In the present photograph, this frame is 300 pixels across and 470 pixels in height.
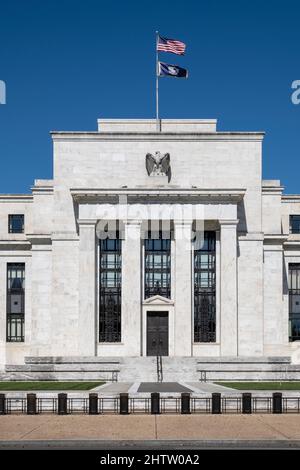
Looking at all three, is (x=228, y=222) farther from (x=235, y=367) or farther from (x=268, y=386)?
(x=268, y=386)

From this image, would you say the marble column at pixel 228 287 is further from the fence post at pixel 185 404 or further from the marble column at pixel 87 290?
the fence post at pixel 185 404

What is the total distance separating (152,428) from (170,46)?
137ft

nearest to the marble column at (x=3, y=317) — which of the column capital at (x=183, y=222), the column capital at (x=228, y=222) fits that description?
the column capital at (x=183, y=222)

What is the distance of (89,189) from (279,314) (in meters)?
18.9

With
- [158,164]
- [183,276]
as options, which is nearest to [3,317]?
[183,276]

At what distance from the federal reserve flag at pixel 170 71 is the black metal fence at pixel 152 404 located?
34.8 m

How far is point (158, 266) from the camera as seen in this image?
62.2 m

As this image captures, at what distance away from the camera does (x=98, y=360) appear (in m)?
54.7

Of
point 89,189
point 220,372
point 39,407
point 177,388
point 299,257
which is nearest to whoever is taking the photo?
point 39,407

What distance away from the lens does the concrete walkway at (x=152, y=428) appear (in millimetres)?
23781

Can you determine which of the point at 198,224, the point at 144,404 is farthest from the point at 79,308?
the point at 144,404

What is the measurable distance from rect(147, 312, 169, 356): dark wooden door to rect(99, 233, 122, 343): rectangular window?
2524 mm

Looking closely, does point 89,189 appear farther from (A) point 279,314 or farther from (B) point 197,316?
(A) point 279,314

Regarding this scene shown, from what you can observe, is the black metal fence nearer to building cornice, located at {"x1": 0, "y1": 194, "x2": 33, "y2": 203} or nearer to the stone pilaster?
the stone pilaster
